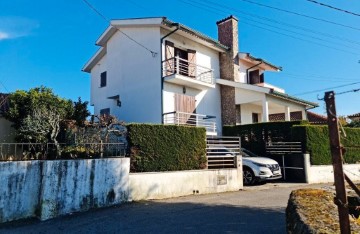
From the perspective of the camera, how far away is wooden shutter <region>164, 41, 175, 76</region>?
17.2 m

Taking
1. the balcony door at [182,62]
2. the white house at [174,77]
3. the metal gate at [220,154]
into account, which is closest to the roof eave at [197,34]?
the white house at [174,77]

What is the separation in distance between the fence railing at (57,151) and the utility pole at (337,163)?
26.2 feet

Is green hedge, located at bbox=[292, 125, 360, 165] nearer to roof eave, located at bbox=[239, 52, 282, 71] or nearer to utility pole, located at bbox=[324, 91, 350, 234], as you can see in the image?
roof eave, located at bbox=[239, 52, 282, 71]

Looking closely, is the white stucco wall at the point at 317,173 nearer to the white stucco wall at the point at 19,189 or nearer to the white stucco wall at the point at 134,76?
the white stucco wall at the point at 134,76

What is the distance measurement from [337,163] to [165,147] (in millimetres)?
8274

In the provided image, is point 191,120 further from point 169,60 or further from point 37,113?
point 37,113

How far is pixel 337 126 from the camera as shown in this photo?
3041 millimetres

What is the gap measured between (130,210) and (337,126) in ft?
22.8

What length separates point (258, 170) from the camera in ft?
43.4

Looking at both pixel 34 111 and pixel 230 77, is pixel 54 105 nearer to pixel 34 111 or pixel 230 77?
pixel 34 111

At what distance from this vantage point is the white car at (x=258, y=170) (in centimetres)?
1315

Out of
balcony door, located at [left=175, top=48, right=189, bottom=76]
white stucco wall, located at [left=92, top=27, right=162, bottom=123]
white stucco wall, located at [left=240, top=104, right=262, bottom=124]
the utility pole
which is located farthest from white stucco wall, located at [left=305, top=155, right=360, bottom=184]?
the utility pole

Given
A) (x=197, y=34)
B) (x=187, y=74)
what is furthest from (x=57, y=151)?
(x=197, y=34)

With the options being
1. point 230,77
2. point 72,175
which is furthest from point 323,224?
point 230,77
